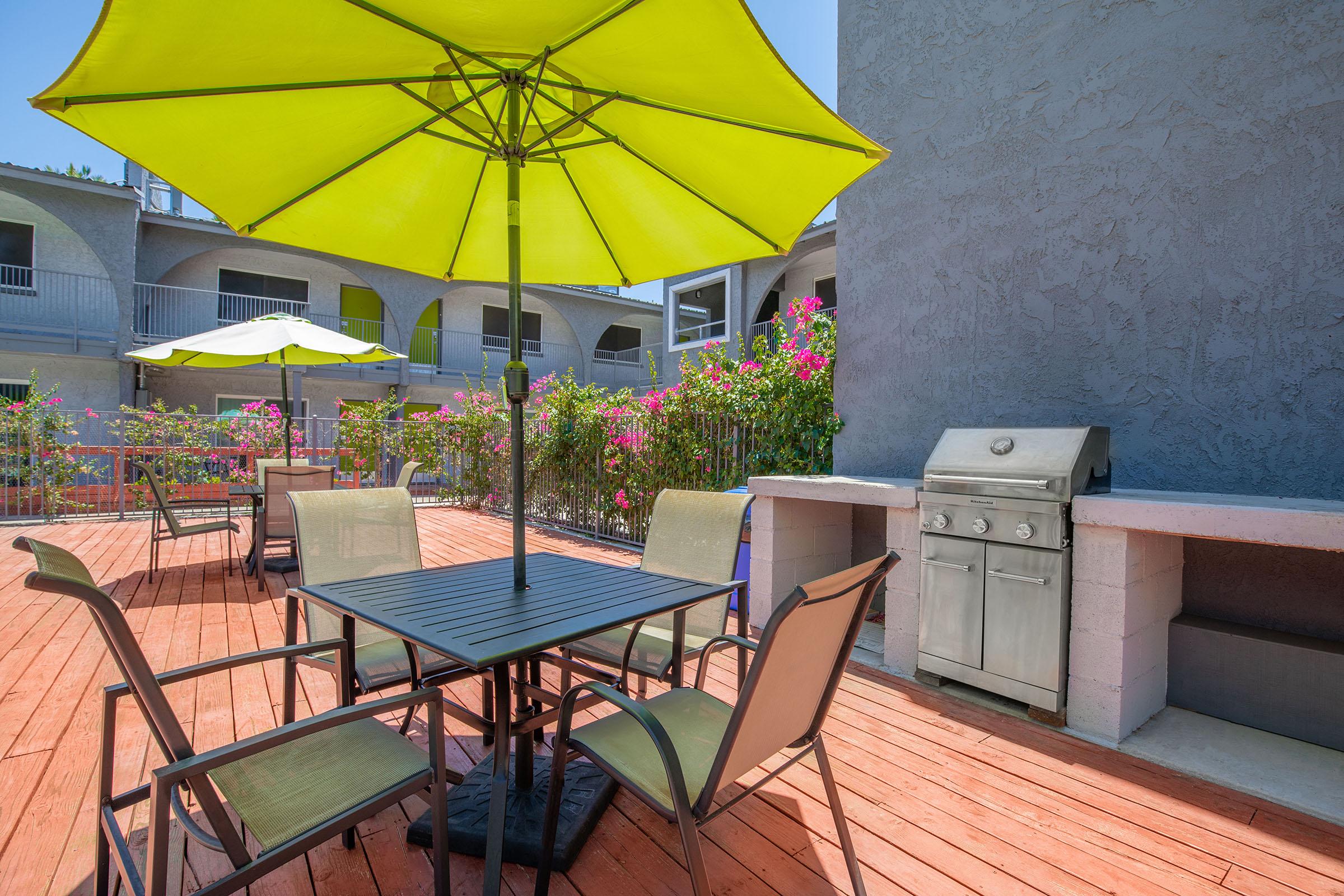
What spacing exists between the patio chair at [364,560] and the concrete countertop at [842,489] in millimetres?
2131

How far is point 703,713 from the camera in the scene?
1.91 m

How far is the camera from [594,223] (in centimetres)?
309

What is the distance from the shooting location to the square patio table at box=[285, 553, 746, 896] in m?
1.65

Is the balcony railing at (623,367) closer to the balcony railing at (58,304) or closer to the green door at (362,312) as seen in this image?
the green door at (362,312)

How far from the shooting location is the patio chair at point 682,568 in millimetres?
2402

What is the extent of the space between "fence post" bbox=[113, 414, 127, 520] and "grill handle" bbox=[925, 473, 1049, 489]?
30.7 feet

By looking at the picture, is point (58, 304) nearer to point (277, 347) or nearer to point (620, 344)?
point (277, 347)

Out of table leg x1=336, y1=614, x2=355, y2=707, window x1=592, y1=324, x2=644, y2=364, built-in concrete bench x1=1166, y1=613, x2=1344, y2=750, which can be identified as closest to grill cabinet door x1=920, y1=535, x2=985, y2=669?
built-in concrete bench x1=1166, y1=613, x2=1344, y2=750

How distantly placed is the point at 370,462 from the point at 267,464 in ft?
9.06

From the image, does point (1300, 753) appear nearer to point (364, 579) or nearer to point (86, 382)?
point (364, 579)

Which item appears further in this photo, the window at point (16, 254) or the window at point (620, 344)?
the window at point (620, 344)

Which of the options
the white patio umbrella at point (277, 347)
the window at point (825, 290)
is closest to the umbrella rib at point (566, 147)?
the white patio umbrella at point (277, 347)

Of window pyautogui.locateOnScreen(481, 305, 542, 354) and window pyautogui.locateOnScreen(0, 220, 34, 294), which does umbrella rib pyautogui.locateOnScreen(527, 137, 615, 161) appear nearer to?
window pyautogui.locateOnScreen(0, 220, 34, 294)

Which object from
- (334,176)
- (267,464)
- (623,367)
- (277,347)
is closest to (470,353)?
(623,367)
